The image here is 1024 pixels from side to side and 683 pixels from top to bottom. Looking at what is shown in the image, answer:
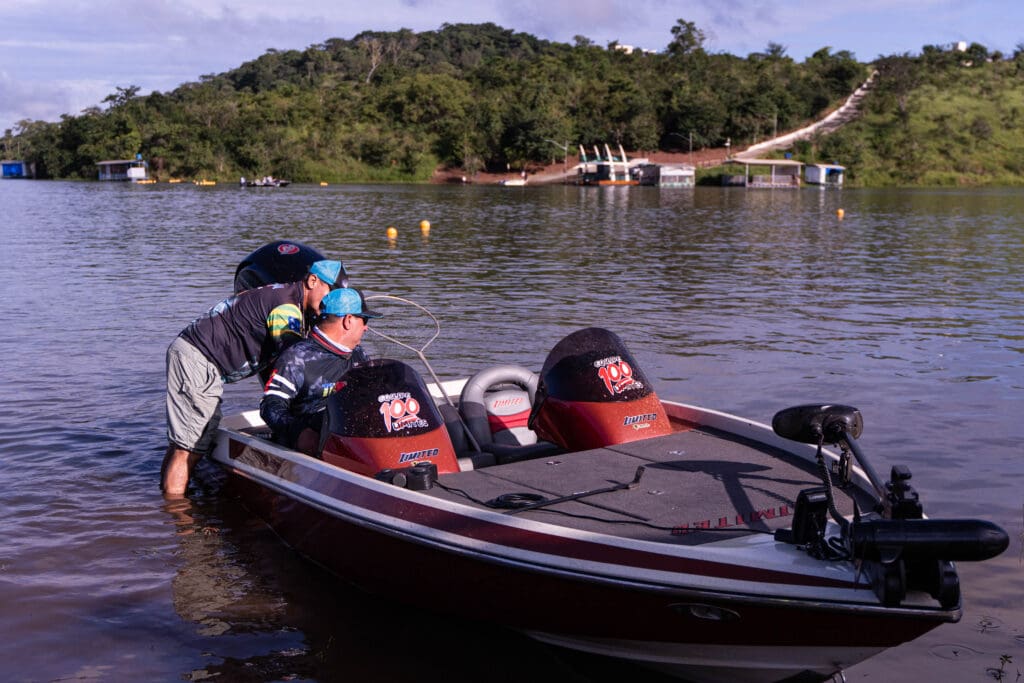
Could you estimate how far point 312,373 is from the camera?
6484 millimetres

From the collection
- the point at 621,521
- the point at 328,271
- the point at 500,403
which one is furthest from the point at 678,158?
the point at 621,521

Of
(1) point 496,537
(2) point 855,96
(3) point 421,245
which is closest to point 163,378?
(1) point 496,537

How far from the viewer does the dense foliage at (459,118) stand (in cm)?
9469

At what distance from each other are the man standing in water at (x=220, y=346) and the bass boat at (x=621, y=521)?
0.32 meters

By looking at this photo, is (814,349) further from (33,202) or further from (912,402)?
(33,202)

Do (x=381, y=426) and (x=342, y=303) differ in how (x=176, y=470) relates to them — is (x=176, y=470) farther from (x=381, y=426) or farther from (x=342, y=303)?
(x=381, y=426)

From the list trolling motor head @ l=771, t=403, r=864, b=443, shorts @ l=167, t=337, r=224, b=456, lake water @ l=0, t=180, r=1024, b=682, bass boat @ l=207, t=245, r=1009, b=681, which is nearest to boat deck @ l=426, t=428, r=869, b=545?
bass boat @ l=207, t=245, r=1009, b=681

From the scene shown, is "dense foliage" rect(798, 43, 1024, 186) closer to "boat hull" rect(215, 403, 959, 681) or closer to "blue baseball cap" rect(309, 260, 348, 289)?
"blue baseball cap" rect(309, 260, 348, 289)

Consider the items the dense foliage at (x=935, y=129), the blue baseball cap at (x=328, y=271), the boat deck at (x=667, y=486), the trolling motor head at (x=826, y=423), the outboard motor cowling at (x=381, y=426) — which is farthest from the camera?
the dense foliage at (x=935, y=129)

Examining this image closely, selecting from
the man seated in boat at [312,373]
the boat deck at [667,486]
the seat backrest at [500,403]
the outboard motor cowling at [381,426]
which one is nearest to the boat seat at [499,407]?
the seat backrest at [500,403]

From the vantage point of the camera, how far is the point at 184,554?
21.8 feet

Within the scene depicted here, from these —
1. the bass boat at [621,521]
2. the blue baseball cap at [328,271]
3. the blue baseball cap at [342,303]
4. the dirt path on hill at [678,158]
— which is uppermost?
the dirt path on hill at [678,158]

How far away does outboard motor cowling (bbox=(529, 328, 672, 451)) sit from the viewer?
20.9 feet

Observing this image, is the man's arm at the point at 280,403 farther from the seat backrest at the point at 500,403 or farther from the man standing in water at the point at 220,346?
the seat backrest at the point at 500,403
